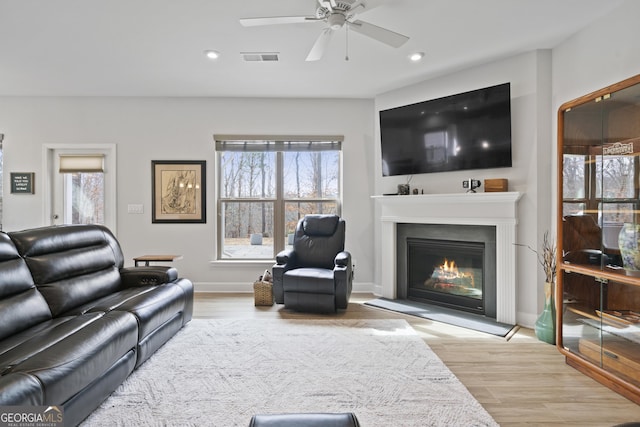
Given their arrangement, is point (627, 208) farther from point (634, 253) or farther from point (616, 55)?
point (616, 55)

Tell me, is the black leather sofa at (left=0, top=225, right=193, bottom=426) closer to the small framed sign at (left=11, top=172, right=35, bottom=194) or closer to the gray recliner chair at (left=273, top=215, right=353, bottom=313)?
the gray recliner chair at (left=273, top=215, right=353, bottom=313)

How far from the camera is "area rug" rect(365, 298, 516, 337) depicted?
10.6 feet

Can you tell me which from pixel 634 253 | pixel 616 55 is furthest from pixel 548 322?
Answer: pixel 616 55

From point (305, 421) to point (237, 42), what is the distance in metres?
3.08

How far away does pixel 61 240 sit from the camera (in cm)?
255

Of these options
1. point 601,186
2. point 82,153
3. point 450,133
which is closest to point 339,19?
point 450,133

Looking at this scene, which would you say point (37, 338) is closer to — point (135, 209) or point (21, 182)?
point (135, 209)

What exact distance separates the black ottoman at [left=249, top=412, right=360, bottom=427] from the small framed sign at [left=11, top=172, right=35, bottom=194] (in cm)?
514

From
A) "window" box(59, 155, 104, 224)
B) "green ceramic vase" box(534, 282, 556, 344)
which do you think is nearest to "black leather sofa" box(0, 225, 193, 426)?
"window" box(59, 155, 104, 224)

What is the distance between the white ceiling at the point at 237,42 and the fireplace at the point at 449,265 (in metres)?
1.83

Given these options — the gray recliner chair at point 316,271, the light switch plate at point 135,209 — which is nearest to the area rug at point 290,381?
the gray recliner chair at point 316,271

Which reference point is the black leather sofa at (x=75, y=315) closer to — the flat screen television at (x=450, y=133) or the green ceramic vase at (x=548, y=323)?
the flat screen television at (x=450, y=133)

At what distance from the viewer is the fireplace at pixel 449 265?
3.60 meters

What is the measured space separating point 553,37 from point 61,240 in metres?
4.46
